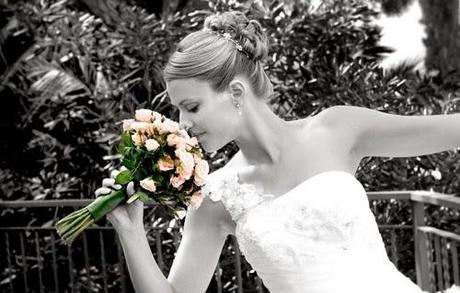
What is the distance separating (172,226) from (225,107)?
3.22 metres

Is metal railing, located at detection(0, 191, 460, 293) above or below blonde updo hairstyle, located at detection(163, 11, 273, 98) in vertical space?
below

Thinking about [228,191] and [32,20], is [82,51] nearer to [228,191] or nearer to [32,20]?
[32,20]

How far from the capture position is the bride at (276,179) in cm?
243

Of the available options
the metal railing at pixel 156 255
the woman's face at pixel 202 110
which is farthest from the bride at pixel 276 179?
the metal railing at pixel 156 255

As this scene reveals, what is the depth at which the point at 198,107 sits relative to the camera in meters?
2.40

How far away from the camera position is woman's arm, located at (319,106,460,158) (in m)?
2.43

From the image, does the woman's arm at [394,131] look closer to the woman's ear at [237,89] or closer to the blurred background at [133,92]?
the woman's ear at [237,89]

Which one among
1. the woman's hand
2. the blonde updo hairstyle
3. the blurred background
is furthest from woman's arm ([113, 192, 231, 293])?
the blurred background

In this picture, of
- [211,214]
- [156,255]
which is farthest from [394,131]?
[156,255]

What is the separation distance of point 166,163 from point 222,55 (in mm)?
364

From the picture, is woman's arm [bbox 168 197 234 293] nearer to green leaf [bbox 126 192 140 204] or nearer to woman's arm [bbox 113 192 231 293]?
woman's arm [bbox 113 192 231 293]

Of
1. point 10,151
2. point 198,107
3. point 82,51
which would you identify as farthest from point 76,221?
point 10,151

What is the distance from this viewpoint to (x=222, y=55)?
8.24ft

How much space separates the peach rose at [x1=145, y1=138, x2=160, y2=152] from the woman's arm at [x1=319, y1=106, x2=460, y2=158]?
531 millimetres
